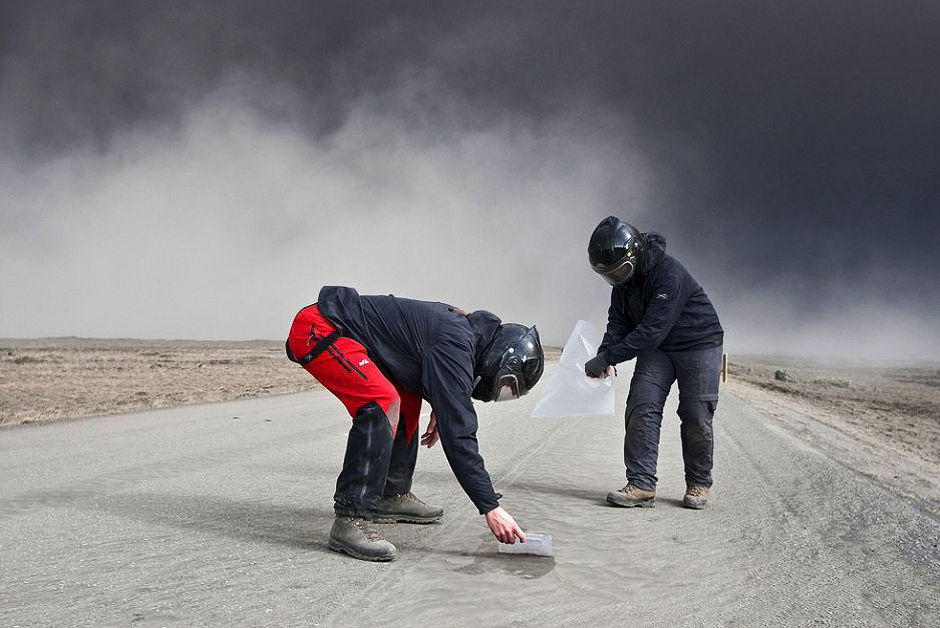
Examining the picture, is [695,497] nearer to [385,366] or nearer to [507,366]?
[507,366]

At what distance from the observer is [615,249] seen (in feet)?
17.8

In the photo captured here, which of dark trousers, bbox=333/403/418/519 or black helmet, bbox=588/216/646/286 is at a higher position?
black helmet, bbox=588/216/646/286

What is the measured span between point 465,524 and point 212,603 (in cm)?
196

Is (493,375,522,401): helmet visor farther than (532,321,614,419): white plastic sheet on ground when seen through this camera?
No

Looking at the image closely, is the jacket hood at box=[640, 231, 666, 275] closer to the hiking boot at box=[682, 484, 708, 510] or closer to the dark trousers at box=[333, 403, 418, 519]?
the hiking boot at box=[682, 484, 708, 510]

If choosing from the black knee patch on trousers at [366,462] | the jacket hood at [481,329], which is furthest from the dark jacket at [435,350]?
the black knee patch on trousers at [366,462]

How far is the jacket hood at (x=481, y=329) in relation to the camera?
4051mm

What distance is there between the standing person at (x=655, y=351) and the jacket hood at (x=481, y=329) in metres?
1.60

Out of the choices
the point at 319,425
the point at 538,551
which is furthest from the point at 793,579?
the point at 319,425

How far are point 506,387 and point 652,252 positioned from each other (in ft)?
6.99

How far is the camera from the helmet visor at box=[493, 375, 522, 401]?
4.05 m

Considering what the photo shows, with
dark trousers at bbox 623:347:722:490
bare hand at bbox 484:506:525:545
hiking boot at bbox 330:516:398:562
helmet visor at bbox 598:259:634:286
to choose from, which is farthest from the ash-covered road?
helmet visor at bbox 598:259:634:286

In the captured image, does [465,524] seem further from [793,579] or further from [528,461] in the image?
[528,461]

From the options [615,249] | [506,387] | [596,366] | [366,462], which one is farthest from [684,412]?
[366,462]
